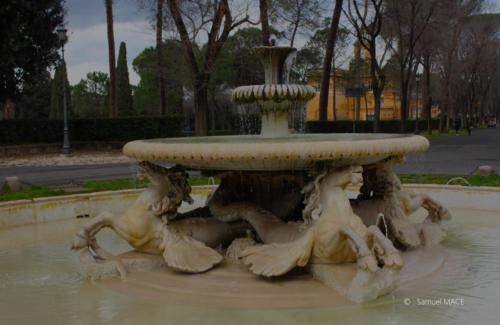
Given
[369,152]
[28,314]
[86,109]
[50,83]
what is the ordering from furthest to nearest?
[86,109] < [50,83] < [369,152] < [28,314]

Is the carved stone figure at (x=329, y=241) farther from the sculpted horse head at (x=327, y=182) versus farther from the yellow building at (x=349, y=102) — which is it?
the yellow building at (x=349, y=102)

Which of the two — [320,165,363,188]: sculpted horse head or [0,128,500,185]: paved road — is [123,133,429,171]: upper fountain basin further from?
[0,128,500,185]: paved road

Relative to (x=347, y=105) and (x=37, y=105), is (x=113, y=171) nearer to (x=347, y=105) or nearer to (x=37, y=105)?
(x=37, y=105)

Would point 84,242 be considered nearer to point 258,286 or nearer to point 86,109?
point 258,286

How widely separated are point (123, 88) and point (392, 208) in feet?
130

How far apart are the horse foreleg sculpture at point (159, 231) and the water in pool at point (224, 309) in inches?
15.6

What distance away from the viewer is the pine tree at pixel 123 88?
43812 mm

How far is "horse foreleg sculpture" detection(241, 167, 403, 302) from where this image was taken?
15.6 ft

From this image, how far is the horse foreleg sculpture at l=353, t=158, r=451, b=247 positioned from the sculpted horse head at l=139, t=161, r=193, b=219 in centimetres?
198

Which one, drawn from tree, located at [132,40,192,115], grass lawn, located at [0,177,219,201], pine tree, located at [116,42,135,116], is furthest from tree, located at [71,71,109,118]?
grass lawn, located at [0,177,219,201]

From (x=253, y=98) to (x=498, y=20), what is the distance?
169 feet

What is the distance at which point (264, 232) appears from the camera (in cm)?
602

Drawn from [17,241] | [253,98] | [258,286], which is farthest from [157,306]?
[17,241]

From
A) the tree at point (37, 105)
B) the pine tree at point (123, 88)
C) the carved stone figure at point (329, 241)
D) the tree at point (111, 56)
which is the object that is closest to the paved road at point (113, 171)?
the carved stone figure at point (329, 241)
